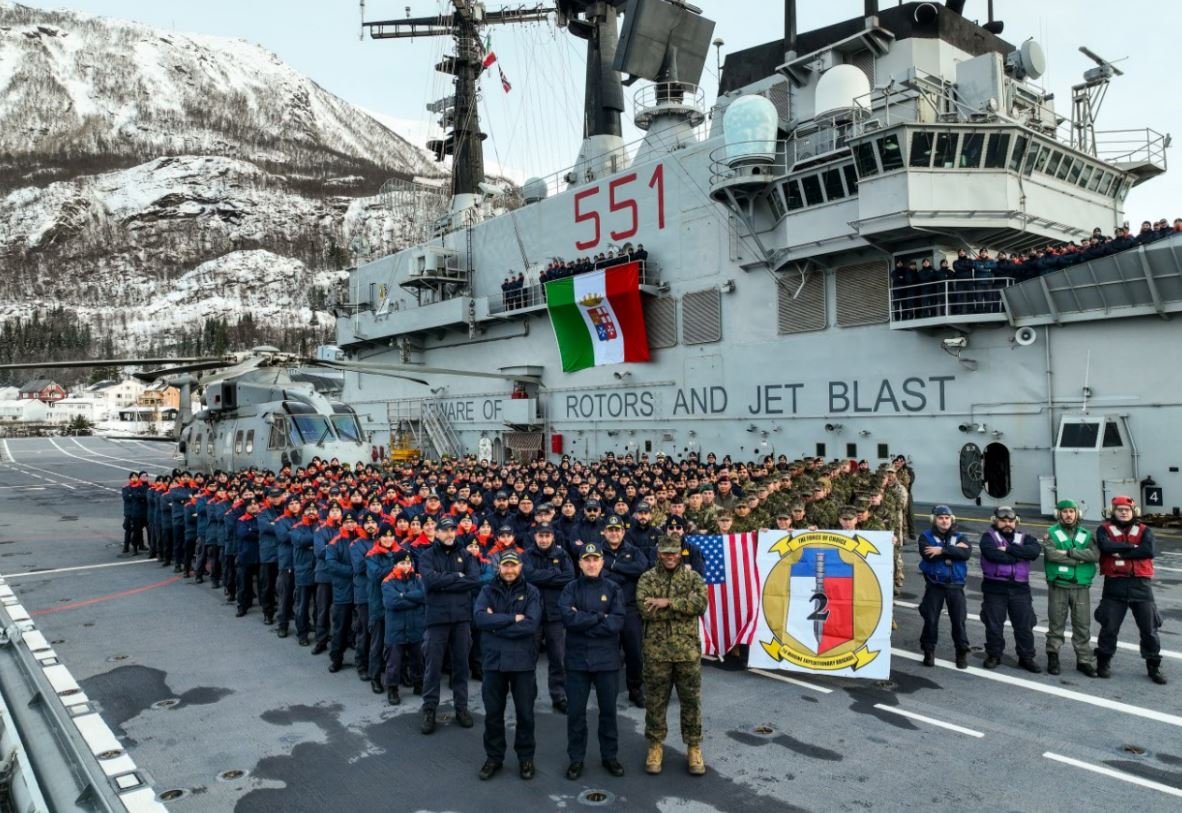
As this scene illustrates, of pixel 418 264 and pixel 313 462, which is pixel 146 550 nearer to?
pixel 313 462

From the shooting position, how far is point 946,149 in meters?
17.8

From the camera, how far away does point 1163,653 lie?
8352mm

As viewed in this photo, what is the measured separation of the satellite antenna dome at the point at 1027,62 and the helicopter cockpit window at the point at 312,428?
2044 cm

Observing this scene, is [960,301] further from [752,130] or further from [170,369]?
[170,369]

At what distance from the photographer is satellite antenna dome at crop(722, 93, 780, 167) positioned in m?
20.3

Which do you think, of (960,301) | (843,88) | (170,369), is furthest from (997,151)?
(170,369)

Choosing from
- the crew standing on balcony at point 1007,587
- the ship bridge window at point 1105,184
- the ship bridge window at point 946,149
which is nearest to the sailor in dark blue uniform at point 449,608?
the crew standing on balcony at point 1007,587

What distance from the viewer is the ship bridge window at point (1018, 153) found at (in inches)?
699

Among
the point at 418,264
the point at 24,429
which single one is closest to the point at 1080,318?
the point at 418,264

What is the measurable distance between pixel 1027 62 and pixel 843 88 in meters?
4.90

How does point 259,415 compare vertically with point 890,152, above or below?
below

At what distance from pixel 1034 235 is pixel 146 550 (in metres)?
22.6

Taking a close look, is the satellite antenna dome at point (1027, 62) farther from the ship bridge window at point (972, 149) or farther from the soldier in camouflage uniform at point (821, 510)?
the soldier in camouflage uniform at point (821, 510)

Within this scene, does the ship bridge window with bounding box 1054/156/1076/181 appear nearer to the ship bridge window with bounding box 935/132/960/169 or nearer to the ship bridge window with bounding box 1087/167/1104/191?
the ship bridge window with bounding box 1087/167/1104/191
